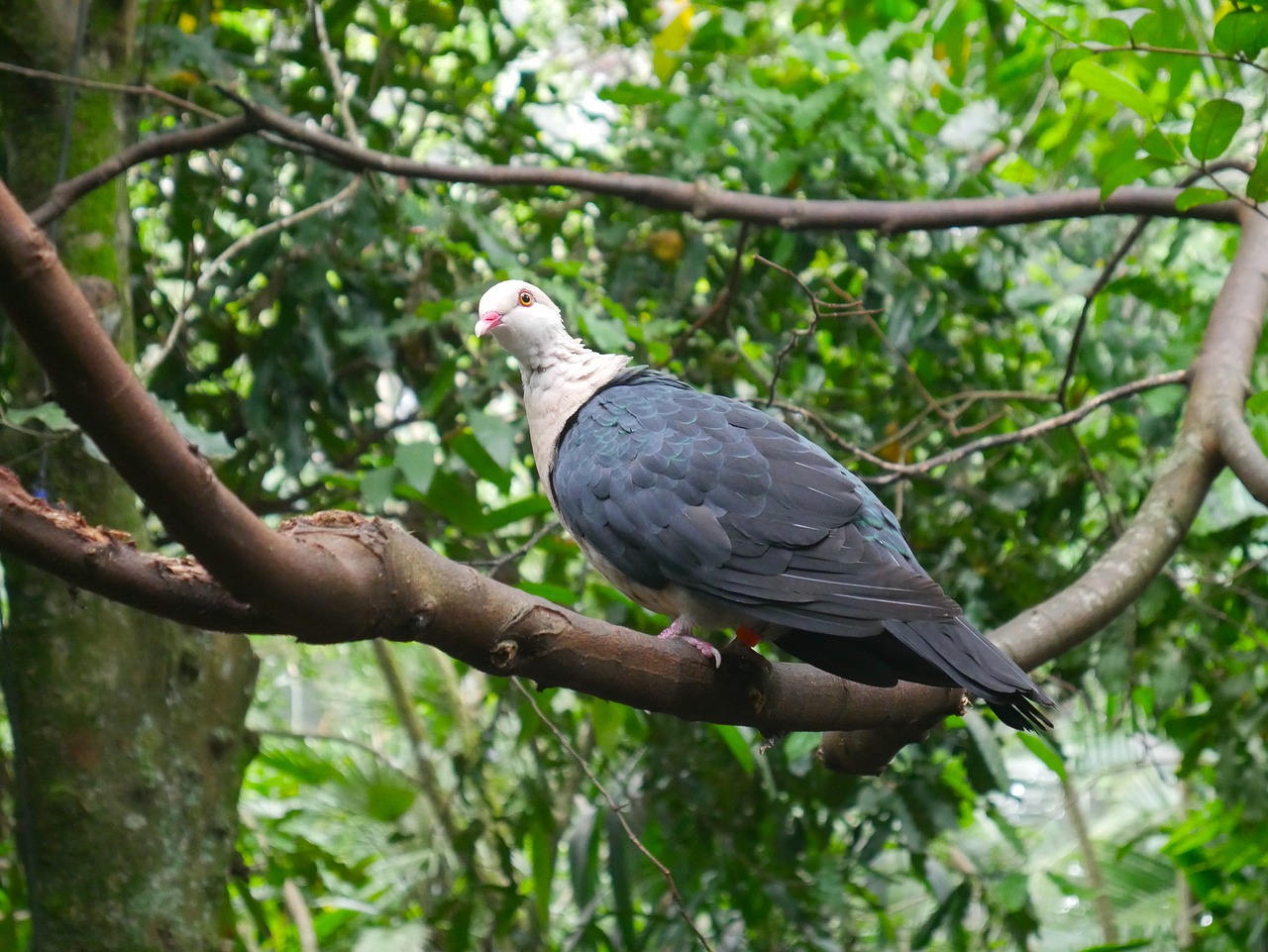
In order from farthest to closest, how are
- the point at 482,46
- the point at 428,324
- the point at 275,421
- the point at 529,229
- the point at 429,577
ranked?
the point at 482,46 → the point at 529,229 → the point at 275,421 → the point at 428,324 → the point at 429,577

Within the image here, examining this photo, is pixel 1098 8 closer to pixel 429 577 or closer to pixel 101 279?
pixel 101 279

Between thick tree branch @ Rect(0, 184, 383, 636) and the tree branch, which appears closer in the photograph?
thick tree branch @ Rect(0, 184, 383, 636)

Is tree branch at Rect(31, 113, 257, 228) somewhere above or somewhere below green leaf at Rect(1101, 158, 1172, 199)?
above

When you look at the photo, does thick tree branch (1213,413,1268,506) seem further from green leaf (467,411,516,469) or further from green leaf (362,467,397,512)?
green leaf (362,467,397,512)

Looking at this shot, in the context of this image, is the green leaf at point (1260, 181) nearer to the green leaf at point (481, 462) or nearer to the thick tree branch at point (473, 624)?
the thick tree branch at point (473, 624)

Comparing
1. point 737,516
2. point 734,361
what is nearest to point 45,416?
point 737,516

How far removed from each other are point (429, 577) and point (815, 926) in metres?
2.39

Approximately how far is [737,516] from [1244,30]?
1171 millimetres

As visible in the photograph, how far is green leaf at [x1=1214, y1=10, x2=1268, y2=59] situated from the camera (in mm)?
1906

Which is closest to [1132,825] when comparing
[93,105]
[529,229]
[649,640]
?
[529,229]

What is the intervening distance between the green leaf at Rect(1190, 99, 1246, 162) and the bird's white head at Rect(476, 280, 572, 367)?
4.29ft

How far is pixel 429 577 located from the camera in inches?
56.7

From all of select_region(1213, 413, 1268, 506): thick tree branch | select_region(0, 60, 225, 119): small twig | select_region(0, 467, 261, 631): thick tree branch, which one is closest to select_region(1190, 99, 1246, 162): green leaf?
select_region(1213, 413, 1268, 506): thick tree branch

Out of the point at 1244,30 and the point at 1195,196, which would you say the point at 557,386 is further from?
the point at 1244,30
